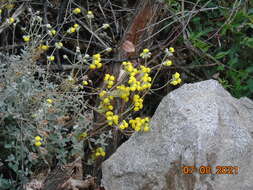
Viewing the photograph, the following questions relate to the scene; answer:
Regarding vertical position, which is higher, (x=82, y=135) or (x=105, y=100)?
(x=105, y=100)

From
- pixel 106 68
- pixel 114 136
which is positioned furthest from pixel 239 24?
pixel 114 136

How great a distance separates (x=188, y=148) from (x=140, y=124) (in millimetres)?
376

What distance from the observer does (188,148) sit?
9.00 feet

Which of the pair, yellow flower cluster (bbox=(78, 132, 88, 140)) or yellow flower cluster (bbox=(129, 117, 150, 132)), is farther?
yellow flower cluster (bbox=(78, 132, 88, 140))

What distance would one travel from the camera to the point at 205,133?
275 cm

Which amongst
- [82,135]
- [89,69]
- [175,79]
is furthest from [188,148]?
[89,69]

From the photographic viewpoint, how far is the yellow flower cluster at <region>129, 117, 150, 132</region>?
9.64 feet

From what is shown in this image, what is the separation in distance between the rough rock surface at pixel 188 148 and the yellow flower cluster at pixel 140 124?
6cm

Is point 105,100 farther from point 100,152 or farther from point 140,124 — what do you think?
point 100,152

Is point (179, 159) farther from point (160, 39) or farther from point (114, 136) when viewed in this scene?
point (160, 39)

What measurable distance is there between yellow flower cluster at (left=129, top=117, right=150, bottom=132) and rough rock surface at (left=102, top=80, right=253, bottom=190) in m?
0.06
